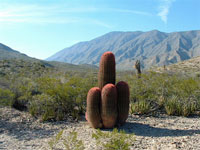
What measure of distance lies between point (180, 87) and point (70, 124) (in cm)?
563

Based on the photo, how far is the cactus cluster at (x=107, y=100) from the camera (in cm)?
698

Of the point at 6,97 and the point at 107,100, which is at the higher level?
the point at 107,100

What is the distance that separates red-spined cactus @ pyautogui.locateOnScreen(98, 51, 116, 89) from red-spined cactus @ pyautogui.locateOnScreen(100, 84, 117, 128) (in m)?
0.32

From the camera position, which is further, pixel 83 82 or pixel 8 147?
pixel 83 82

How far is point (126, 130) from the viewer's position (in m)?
7.14

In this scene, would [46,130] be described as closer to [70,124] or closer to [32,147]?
[70,124]

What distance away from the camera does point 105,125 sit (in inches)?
284

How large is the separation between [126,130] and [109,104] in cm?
105

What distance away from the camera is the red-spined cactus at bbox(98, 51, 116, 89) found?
7180 millimetres

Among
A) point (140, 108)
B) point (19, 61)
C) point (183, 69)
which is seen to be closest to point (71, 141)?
point (140, 108)

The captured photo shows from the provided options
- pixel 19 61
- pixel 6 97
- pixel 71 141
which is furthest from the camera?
pixel 19 61

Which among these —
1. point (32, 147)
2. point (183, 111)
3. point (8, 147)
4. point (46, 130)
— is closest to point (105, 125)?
point (46, 130)

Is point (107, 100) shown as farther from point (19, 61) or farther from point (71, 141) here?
point (19, 61)

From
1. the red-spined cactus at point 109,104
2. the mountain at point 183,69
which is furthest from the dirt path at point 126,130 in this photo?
the mountain at point 183,69
